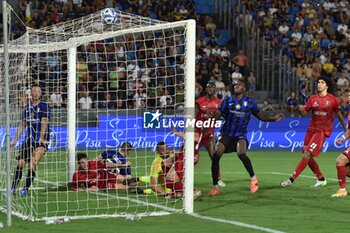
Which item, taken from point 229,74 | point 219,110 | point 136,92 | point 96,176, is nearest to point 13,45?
point 96,176

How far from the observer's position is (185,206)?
41.3 ft

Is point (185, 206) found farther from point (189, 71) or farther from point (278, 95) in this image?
point (278, 95)

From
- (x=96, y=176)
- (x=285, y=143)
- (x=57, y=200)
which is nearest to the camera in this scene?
(x=57, y=200)

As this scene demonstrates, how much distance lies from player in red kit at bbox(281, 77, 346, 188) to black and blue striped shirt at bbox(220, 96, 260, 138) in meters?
1.27

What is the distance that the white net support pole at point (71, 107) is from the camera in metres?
16.6

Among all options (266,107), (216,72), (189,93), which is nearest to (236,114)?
(189,93)

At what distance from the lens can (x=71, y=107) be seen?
16.8 m

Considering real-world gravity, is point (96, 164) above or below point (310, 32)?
below

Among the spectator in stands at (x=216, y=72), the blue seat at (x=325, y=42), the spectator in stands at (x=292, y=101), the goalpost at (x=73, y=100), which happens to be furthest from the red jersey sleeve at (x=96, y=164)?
the blue seat at (x=325, y=42)

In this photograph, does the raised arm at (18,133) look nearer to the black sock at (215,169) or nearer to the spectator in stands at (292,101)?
the black sock at (215,169)

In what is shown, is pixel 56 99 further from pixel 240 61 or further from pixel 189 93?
pixel 240 61

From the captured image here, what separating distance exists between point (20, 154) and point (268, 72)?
18912 mm

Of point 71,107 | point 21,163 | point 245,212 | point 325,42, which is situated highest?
point 325,42

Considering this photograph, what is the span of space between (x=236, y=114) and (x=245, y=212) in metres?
3.67
